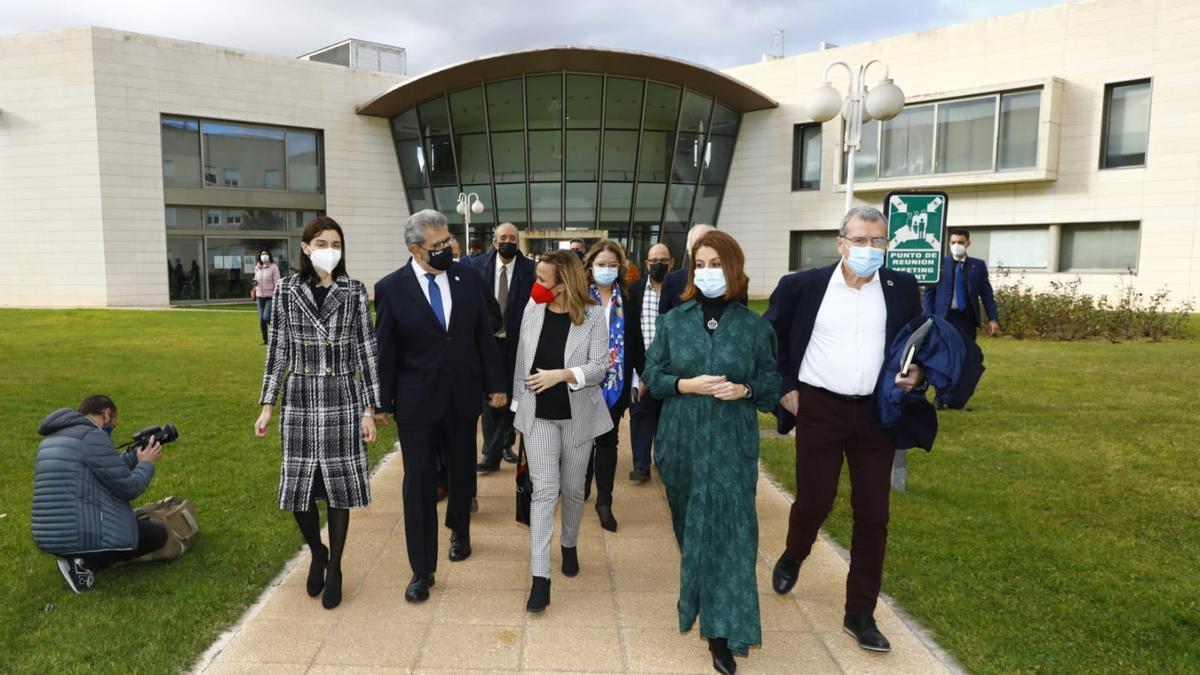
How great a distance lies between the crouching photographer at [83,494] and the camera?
156 inches

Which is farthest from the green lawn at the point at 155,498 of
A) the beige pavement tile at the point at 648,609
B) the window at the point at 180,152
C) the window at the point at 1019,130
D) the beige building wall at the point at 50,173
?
the window at the point at 1019,130

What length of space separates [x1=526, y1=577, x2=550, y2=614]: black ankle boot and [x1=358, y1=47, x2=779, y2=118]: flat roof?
23690 millimetres

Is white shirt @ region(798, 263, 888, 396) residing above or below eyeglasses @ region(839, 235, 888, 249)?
below

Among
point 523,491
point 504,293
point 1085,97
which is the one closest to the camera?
point 523,491

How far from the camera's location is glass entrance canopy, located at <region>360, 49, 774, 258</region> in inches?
1062

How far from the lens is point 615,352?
541cm

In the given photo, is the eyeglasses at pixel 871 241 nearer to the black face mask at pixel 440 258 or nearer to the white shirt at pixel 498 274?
the black face mask at pixel 440 258

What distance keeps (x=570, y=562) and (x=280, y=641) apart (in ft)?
5.24

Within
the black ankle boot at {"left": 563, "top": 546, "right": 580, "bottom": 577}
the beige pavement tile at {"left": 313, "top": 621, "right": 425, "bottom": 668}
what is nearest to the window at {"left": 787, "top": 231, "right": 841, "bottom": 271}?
the black ankle boot at {"left": 563, "top": 546, "right": 580, "bottom": 577}

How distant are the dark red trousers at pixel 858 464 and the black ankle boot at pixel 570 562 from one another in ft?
4.92

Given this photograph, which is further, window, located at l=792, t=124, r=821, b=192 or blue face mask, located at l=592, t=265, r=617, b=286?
window, located at l=792, t=124, r=821, b=192

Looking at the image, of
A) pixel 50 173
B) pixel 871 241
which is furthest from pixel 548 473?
pixel 50 173

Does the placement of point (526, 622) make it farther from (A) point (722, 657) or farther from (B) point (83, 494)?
(B) point (83, 494)

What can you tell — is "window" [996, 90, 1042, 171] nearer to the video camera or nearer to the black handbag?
the black handbag
